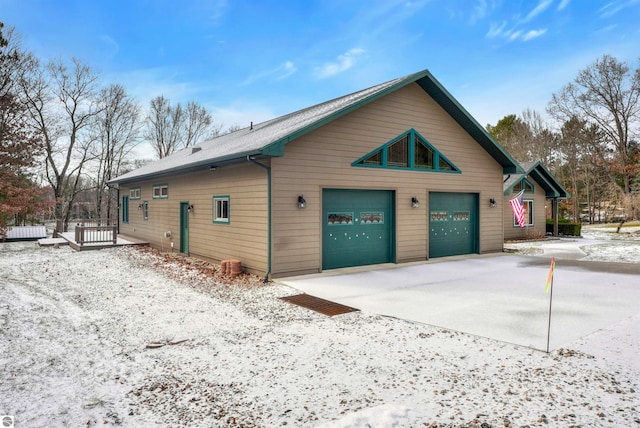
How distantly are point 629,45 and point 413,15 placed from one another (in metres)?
24.5

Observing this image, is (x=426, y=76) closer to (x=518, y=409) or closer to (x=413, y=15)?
(x=413, y=15)

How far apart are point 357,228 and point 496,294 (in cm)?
397

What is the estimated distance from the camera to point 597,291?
25.1ft

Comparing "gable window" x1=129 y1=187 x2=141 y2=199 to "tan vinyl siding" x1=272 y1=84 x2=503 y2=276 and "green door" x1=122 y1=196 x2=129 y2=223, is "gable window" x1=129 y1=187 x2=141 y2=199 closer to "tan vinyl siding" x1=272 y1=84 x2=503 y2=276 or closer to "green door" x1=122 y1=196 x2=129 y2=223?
"green door" x1=122 y1=196 x2=129 y2=223

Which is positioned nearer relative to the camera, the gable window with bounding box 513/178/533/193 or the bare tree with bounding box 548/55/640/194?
→ the gable window with bounding box 513/178/533/193

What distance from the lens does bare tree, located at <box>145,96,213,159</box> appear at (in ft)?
110

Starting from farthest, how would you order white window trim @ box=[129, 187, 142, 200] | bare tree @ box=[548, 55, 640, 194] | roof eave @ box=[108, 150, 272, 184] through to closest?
bare tree @ box=[548, 55, 640, 194]
white window trim @ box=[129, 187, 142, 200]
roof eave @ box=[108, 150, 272, 184]

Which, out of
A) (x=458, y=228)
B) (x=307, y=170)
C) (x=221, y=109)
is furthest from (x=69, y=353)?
(x=221, y=109)

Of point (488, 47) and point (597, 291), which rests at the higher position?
point (488, 47)

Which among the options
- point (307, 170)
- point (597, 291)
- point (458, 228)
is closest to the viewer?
point (597, 291)

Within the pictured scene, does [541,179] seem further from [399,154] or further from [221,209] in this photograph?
[221,209]

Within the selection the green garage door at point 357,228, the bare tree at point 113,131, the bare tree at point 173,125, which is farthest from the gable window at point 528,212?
the bare tree at point 113,131

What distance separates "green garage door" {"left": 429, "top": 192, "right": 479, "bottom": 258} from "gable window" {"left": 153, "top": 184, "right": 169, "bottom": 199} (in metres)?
9.51

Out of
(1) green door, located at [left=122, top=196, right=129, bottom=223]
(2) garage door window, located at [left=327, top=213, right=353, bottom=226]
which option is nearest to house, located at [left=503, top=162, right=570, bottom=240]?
(2) garage door window, located at [left=327, top=213, right=353, bottom=226]
